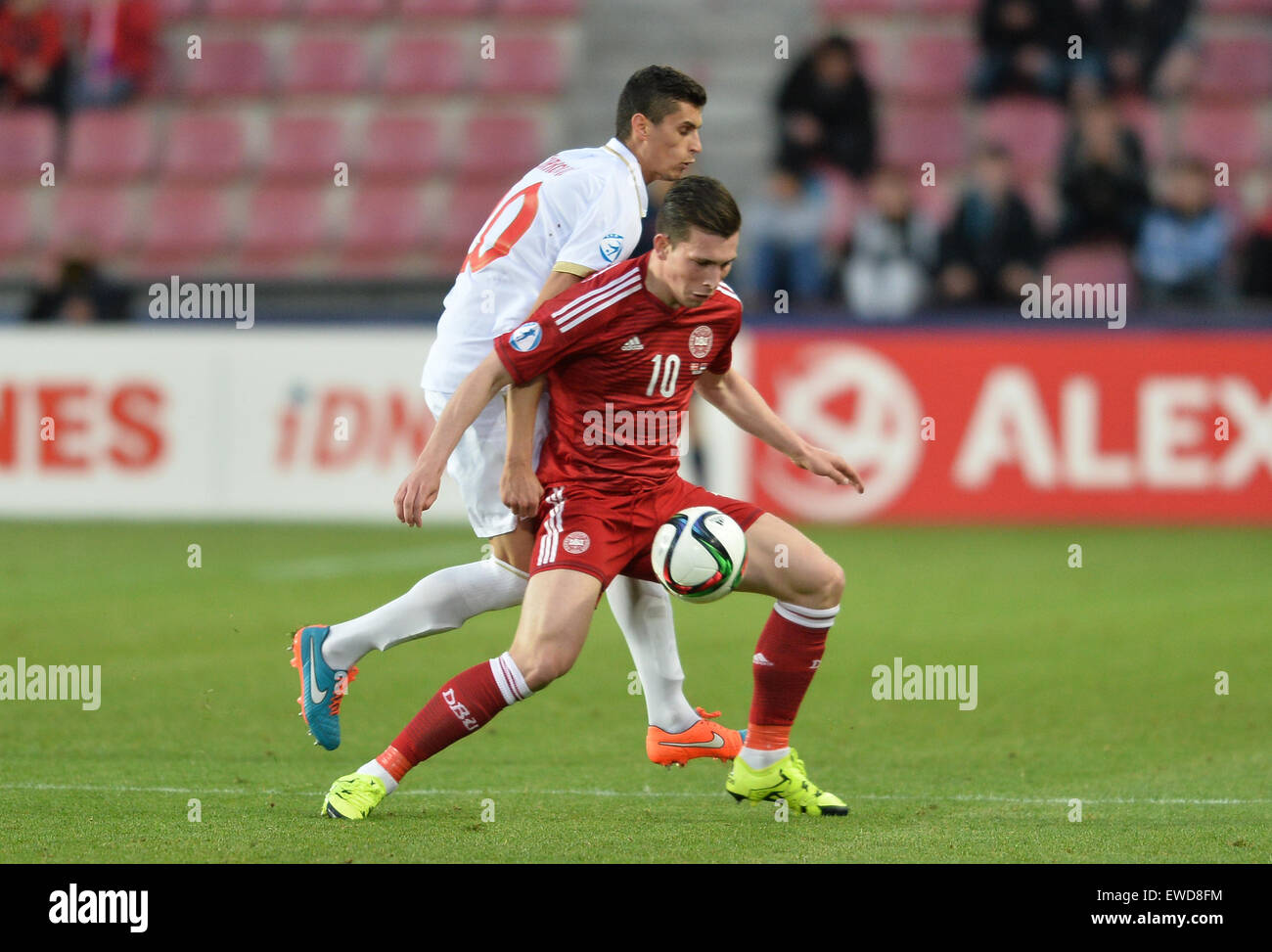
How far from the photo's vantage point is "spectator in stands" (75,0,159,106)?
18.3m

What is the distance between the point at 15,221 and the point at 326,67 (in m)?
3.29

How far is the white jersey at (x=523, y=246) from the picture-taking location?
594 centimetres

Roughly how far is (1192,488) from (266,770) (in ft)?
29.2

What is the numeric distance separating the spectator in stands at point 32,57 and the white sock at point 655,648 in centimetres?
1342

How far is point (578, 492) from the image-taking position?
564 cm

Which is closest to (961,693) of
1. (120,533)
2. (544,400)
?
(544,400)

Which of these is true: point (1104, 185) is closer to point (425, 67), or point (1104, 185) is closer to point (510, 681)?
point (425, 67)

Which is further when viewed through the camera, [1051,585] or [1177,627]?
[1051,585]

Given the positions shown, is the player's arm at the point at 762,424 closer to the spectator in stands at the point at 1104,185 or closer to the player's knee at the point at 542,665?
the player's knee at the point at 542,665

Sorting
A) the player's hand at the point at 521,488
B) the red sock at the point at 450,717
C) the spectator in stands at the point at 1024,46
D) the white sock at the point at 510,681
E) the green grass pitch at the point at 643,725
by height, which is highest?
the spectator in stands at the point at 1024,46

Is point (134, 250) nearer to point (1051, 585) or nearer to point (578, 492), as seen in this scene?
point (1051, 585)

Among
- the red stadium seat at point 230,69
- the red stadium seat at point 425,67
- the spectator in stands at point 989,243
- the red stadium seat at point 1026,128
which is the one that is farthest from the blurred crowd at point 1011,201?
the red stadium seat at point 230,69

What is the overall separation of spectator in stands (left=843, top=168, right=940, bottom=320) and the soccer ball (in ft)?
30.2

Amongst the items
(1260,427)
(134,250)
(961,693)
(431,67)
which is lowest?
(961,693)
